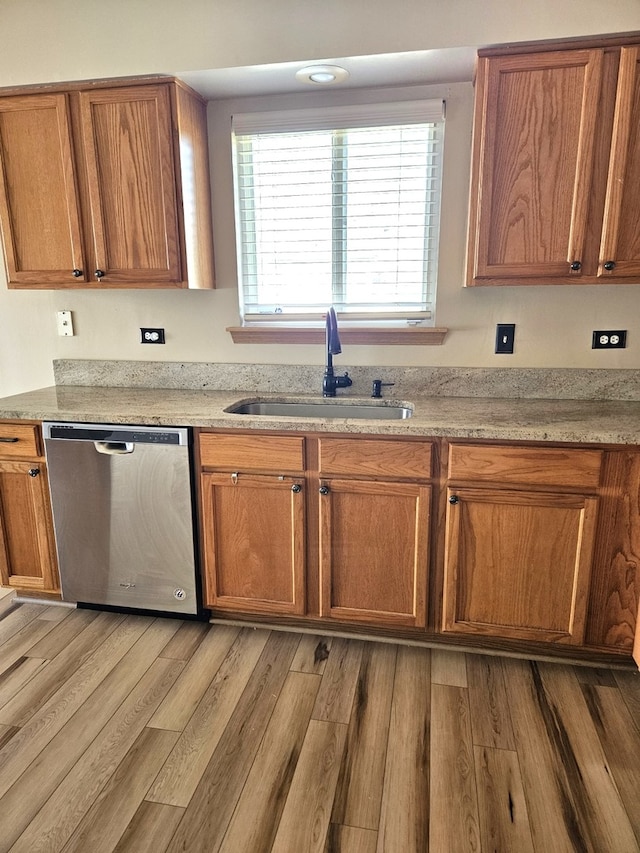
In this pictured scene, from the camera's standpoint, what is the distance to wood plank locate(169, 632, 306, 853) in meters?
1.44

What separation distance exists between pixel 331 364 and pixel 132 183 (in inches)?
43.4

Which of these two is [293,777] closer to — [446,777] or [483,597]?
[446,777]

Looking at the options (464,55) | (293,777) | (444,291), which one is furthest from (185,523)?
(464,55)

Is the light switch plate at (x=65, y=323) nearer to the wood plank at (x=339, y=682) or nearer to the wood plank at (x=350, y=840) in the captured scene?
the wood plank at (x=339, y=682)

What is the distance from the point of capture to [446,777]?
63.2 inches

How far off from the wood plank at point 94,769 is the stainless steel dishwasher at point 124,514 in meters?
0.36

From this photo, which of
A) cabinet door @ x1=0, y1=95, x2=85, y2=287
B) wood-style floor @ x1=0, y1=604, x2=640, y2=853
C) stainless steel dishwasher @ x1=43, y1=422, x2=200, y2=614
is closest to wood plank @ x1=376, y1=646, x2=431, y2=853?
wood-style floor @ x1=0, y1=604, x2=640, y2=853

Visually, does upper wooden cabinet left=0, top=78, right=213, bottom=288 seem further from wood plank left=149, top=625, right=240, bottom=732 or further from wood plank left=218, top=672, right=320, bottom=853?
wood plank left=218, top=672, right=320, bottom=853

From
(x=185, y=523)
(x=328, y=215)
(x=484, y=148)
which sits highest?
(x=484, y=148)

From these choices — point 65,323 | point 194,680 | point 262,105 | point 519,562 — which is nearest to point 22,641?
point 194,680

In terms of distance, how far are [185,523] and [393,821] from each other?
1.23m

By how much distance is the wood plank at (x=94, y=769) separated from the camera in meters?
1.44

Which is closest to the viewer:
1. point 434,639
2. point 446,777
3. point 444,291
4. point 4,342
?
point 446,777

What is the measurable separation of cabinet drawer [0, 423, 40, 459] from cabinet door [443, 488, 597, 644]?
168 cm
